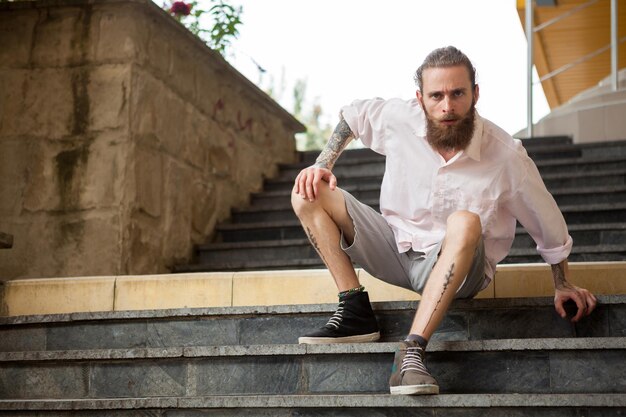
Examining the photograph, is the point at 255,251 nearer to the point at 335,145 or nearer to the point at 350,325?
the point at 335,145

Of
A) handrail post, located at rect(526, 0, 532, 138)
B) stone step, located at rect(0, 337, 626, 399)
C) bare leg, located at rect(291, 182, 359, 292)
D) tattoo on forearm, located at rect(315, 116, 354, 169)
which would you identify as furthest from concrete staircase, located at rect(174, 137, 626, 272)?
stone step, located at rect(0, 337, 626, 399)

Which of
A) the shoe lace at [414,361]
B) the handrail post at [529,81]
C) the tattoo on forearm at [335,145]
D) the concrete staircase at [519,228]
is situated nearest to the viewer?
the shoe lace at [414,361]

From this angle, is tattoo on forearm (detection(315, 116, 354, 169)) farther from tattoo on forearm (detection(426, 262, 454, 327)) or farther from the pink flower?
the pink flower

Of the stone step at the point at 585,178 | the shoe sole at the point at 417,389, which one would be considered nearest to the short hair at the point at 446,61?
the shoe sole at the point at 417,389

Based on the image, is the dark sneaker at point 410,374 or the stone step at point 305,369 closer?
the dark sneaker at point 410,374

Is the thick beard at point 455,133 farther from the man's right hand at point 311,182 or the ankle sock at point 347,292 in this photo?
the ankle sock at point 347,292

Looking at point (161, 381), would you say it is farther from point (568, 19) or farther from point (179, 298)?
point (568, 19)

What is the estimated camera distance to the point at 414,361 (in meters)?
3.07

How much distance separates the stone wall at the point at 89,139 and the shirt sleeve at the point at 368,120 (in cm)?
182

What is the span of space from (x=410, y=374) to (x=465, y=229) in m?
0.54

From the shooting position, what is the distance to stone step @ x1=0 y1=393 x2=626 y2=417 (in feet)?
9.64

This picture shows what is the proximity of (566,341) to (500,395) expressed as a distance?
15.2 inches

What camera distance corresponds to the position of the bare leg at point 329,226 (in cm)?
357

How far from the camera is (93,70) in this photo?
5.35 meters
